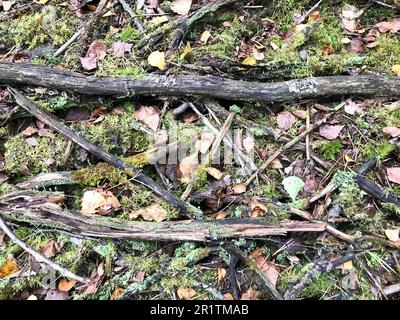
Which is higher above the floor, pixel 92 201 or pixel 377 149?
pixel 377 149

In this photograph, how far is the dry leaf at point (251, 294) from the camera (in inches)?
106

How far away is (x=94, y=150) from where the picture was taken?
126 inches

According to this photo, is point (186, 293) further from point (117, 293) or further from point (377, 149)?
point (377, 149)

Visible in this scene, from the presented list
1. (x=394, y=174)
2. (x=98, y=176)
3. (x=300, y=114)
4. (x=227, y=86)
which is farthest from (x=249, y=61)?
(x=98, y=176)

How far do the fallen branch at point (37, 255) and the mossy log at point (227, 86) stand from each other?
1185 mm

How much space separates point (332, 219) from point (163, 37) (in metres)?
2.11

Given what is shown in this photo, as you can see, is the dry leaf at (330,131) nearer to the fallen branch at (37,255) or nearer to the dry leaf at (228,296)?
the dry leaf at (228,296)

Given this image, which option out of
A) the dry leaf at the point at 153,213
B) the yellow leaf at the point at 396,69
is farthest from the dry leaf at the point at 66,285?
the yellow leaf at the point at 396,69

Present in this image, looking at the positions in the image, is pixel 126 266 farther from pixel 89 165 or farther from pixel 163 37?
pixel 163 37

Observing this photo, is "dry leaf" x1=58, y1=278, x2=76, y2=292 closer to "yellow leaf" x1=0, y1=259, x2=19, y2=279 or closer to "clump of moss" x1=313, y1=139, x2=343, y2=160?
"yellow leaf" x1=0, y1=259, x2=19, y2=279

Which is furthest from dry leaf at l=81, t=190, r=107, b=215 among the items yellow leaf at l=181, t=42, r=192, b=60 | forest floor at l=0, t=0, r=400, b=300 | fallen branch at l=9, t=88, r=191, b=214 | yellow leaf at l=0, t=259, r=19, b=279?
yellow leaf at l=181, t=42, r=192, b=60

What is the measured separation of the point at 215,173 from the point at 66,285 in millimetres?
1270
